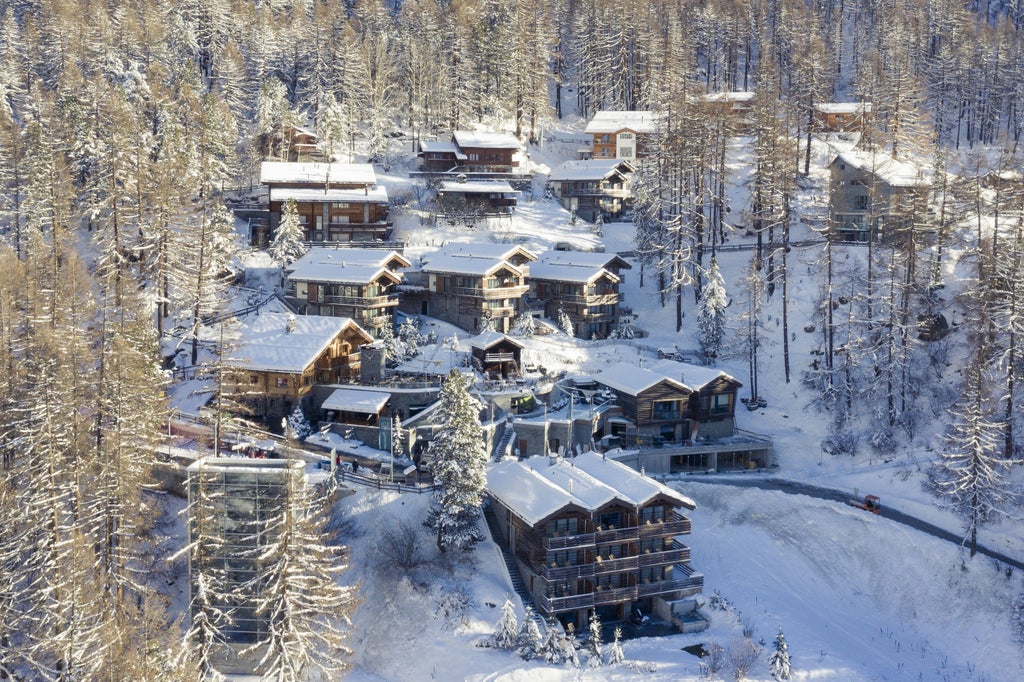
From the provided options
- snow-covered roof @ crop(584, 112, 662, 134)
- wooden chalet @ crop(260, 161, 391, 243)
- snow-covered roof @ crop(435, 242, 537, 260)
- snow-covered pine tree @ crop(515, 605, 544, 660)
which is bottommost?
snow-covered pine tree @ crop(515, 605, 544, 660)

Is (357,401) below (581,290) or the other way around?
below

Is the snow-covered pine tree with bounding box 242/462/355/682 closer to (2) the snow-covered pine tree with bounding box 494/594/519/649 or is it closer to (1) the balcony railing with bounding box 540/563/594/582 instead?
(2) the snow-covered pine tree with bounding box 494/594/519/649

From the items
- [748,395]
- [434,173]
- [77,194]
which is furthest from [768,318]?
[77,194]

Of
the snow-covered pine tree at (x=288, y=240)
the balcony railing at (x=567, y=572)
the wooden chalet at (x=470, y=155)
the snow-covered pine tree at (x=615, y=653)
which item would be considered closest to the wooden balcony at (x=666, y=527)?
the balcony railing at (x=567, y=572)

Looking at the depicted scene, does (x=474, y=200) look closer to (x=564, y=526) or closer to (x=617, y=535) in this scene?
(x=564, y=526)

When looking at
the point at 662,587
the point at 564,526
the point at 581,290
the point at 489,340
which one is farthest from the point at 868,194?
the point at 564,526

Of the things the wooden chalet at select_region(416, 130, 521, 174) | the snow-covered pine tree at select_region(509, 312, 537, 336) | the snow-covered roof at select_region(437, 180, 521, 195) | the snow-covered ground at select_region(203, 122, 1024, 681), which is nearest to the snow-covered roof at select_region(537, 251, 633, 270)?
the snow-covered pine tree at select_region(509, 312, 537, 336)

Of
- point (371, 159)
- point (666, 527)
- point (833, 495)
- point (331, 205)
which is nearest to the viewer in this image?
point (666, 527)
